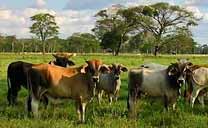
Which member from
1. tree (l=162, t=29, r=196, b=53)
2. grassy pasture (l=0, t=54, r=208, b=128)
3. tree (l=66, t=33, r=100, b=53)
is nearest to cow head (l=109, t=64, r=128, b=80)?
grassy pasture (l=0, t=54, r=208, b=128)

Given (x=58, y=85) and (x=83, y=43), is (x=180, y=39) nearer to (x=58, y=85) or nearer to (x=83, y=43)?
(x=83, y=43)

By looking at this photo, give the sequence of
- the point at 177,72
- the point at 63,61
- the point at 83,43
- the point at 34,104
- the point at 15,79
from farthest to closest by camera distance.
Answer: the point at 83,43 < the point at 63,61 < the point at 15,79 < the point at 177,72 < the point at 34,104

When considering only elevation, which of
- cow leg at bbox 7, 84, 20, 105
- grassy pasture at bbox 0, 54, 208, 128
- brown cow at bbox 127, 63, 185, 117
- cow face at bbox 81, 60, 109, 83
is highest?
cow face at bbox 81, 60, 109, 83

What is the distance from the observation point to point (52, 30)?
323 feet

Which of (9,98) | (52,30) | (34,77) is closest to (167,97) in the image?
(34,77)

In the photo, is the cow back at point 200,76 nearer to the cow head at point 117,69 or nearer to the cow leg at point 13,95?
the cow head at point 117,69

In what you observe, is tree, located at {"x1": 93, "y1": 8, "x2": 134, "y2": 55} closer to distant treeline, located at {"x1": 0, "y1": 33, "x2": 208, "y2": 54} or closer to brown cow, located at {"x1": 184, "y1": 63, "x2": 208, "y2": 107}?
distant treeline, located at {"x1": 0, "y1": 33, "x2": 208, "y2": 54}

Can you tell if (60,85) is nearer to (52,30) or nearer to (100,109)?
(100,109)

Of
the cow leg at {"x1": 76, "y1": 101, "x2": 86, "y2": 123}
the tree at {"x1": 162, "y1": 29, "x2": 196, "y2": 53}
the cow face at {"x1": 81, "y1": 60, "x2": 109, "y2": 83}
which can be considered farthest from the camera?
the tree at {"x1": 162, "y1": 29, "x2": 196, "y2": 53}

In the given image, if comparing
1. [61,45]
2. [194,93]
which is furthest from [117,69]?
[61,45]

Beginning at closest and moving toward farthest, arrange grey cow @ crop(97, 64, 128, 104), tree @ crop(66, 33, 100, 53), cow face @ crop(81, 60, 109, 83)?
cow face @ crop(81, 60, 109, 83)
grey cow @ crop(97, 64, 128, 104)
tree @ crop(66, 33, 100, 53)

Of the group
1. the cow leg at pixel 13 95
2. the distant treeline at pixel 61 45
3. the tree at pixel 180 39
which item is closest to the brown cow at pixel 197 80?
the cow leg at pixel 13 95

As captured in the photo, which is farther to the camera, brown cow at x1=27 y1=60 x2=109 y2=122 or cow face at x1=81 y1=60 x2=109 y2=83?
brown cow at x1=27 y1=60 x2=109 y2=122

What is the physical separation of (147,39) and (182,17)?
24.7ft
